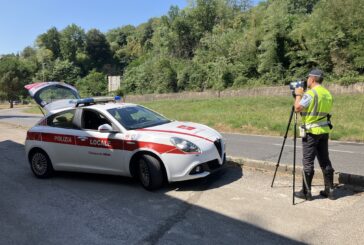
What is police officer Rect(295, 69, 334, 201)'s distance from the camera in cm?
569

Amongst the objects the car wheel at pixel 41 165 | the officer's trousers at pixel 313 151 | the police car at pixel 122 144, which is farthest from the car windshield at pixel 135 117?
Answer: the officer's trousers at pixel 313 151

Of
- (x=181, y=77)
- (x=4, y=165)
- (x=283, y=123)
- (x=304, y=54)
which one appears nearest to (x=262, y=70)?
(x=304, y=54)

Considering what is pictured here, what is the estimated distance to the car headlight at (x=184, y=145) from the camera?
655cm

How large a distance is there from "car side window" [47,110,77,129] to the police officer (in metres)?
4.47

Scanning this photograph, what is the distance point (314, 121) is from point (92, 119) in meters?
4.24

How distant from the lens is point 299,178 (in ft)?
23.4

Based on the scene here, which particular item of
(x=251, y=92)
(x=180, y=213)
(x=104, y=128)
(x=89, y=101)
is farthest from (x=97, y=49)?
(x=180, y=213)

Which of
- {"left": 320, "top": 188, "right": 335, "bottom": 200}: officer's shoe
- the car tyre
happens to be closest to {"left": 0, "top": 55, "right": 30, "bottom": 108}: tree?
the car tyre

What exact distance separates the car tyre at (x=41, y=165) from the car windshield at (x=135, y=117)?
72.5 inches

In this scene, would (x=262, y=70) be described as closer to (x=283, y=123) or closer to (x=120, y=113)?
(x=283, y=123)

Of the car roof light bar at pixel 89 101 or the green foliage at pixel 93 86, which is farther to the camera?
the green foliage at pixel 93 86

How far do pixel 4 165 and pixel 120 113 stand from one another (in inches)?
168

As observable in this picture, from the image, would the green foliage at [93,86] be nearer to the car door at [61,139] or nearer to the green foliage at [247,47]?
the green foliage at [247,47]

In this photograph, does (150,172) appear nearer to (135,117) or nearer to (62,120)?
(135,117)
